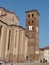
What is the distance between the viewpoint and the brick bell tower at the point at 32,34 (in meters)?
50.1

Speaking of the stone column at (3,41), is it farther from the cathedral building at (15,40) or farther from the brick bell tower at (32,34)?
the brick bell tower at (32,34)

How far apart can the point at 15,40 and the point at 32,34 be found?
1410 cm

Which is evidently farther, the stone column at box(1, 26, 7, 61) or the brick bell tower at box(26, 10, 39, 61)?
the brick bell tower at box(26, 10, 39, 61)

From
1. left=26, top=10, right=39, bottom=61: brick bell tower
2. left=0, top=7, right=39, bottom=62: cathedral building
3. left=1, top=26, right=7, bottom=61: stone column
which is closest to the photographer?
left=1, top=26, right=7, bottom=61: stone column

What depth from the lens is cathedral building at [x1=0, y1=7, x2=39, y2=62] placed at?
35.3m

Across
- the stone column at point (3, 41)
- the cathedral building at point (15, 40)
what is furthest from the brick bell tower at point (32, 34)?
the stone column at point (3, 41)

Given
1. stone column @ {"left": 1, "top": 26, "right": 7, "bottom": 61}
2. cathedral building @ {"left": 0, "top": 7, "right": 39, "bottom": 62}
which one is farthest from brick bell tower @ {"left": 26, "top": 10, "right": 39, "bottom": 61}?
stone column @ {"left": 1, "top": 26, "right": 7, "bottom": 61}

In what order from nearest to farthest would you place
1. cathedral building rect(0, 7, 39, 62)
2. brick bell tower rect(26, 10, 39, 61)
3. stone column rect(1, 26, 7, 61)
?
stone column rect(1, 26, 7, 61)
cathedral building rect(0, 7, 39, 62)
brick bell tower rect(26, 10, 39, 61)

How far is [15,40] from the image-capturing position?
126ft

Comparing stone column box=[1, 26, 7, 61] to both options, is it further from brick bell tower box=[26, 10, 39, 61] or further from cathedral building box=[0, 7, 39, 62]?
brick bell tower box=[26, 10, 39, 61]

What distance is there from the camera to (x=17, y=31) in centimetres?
3900

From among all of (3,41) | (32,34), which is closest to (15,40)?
(3,41)

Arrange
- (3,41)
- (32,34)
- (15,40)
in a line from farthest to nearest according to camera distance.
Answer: (32,34), (15,40), (3,41)

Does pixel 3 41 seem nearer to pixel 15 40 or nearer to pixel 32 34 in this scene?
pixel 15 40
